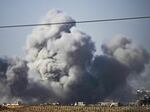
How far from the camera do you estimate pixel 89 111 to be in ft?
185

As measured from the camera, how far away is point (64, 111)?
5578cm

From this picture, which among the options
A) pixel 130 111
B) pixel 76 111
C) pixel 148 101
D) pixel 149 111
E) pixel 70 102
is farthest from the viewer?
pixel 70 102

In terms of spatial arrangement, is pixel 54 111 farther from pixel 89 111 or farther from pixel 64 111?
pixel 89 111

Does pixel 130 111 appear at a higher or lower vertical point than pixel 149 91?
lower

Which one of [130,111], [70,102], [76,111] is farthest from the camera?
[70,102]

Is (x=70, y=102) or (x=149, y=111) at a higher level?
(x=70, y=102)

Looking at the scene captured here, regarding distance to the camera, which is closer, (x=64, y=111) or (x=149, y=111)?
(x=149, y=111)

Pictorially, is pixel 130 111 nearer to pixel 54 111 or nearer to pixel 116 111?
pixel 116 111

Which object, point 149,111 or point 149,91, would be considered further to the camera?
point 149,91

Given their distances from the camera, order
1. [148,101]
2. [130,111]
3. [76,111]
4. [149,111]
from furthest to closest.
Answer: [148,101]
[76,111]
[130,111]
[149,111]

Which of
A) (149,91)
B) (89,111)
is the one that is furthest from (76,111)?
(149,91)

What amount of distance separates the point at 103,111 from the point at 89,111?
2.59 metres

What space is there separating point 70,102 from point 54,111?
35905mm

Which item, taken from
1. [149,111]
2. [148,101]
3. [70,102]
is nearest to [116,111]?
[149,111]
